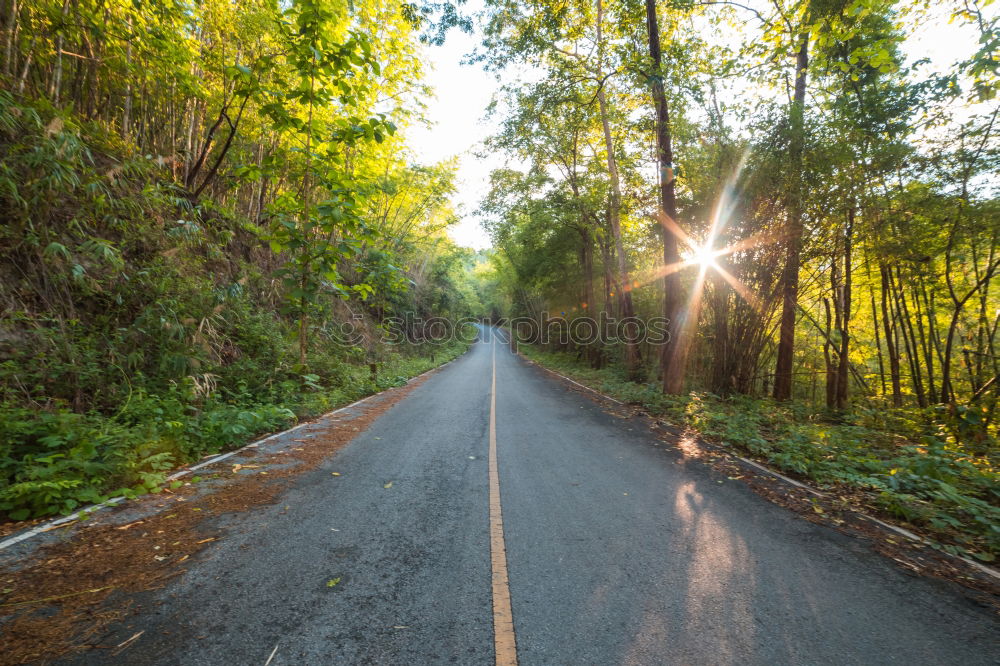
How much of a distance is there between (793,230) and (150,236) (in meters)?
11.8

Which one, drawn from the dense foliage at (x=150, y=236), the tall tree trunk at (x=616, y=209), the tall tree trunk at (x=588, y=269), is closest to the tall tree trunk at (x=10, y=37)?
the dense foliage at (x=150, y=236)

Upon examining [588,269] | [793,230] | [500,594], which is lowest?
[500,594]

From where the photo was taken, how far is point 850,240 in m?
7.22

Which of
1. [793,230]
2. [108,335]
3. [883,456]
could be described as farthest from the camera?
[793,230]

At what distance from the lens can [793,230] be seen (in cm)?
773

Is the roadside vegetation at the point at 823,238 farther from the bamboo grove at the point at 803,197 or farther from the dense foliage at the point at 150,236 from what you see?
the dense foliage at the point at 150,236

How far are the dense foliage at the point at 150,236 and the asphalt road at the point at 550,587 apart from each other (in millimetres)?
1919

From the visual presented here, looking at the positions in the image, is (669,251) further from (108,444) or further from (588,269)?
(108,444)

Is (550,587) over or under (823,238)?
under

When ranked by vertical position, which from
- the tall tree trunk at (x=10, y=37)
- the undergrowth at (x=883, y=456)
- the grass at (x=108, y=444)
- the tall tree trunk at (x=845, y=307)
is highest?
the tall tree trunk at (x=10, y=37)

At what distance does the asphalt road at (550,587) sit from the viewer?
1992 mm

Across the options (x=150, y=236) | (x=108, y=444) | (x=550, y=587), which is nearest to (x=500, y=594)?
(x=550, y=587)

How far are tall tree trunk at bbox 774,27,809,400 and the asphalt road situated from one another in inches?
234

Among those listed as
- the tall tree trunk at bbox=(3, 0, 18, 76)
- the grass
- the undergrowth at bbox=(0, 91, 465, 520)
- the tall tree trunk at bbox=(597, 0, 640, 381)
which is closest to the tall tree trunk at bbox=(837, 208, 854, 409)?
the tall tree trunk at bbox=(597, 0, 640, 381)
